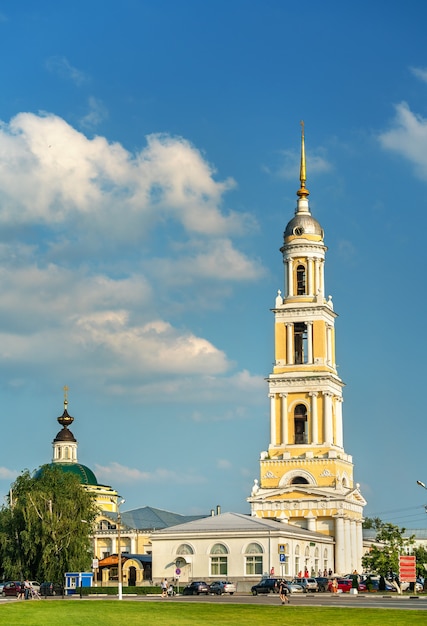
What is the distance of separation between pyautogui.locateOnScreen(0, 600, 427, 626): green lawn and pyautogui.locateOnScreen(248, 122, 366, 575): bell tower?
160 ft

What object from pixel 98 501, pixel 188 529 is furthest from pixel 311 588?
pixel 98 501

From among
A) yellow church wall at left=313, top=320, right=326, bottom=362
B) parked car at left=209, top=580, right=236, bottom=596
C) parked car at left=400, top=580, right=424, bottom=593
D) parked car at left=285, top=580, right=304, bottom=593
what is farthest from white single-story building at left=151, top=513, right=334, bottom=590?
yellow church wall at left=313, top=320, right=326, bottom=362

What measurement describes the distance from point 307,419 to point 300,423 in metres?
1.84

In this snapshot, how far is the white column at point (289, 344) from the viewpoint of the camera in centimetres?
11081

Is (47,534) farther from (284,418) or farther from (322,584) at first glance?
(284,418)

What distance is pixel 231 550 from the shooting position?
3642 inches

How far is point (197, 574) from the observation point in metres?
93.2

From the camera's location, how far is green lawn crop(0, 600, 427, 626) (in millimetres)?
44250

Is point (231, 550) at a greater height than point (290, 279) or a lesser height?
lesser

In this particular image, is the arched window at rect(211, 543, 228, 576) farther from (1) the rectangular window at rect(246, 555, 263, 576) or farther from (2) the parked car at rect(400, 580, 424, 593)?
(2) the parked car at rect(400, 580, 424, 593)

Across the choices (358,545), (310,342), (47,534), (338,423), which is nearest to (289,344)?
(310,342)

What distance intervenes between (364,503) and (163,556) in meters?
24.9

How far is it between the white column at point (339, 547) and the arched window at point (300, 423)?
9216 mm

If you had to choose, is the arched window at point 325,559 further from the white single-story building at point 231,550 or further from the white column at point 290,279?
the white column at point 290,279
